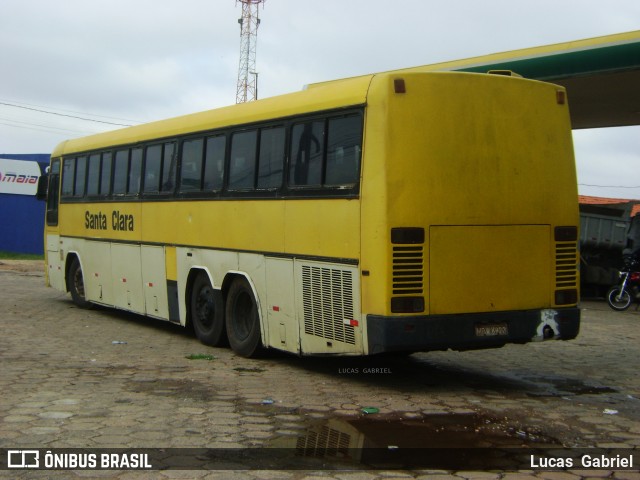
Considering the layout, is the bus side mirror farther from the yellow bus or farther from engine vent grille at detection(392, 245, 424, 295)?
engine vent grille at detection(392, 245, 424, 295)

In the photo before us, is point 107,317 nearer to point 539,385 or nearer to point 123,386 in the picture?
point 123,386

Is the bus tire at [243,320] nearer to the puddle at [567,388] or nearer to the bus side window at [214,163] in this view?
the bus side window at [214,163]

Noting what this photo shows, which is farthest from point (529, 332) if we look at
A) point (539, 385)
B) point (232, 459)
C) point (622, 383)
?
point (232, 459)

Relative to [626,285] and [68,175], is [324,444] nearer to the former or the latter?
[68,175]

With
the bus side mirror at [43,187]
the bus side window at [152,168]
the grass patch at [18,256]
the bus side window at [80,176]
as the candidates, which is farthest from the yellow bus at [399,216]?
the grass patch at [18,256]

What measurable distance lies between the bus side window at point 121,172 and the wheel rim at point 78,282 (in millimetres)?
2722

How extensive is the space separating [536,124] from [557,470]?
4.35 meters

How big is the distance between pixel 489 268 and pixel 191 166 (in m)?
5.22

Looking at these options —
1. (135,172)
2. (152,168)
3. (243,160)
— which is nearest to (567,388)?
(243,160)

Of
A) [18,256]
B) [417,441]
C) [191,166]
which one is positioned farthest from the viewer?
[18,256]

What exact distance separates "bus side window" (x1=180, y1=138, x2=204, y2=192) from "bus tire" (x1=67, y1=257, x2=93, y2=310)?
5048 millimetres

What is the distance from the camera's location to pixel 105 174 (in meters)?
15.6

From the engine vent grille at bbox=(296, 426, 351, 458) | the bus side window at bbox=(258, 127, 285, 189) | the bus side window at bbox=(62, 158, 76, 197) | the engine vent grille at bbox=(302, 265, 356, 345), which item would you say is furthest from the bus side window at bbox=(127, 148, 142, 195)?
the engine vent grille at bbox=(296, 426, 351, 458)

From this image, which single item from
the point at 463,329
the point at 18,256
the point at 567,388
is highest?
the point at 463,329
